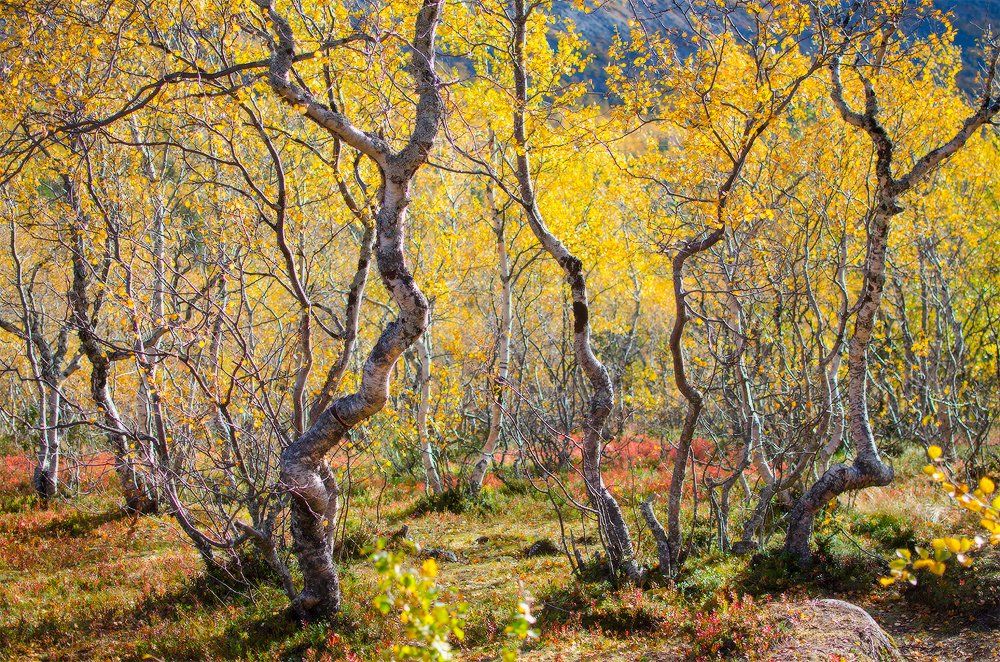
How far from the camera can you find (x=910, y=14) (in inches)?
266

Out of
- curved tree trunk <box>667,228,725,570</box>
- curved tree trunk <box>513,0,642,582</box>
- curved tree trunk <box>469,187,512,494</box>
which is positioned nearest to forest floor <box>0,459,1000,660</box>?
curved tree trunk <box>513,0,642,582</box>

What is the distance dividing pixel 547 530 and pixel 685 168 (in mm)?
5399

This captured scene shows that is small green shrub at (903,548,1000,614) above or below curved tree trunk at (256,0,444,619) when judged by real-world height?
below

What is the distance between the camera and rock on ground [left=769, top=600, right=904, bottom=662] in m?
4.98

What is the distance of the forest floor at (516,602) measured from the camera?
5812mm

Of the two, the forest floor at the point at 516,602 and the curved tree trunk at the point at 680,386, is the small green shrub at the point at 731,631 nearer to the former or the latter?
the forest floor at the point at 516,602

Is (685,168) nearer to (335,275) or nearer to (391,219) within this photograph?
(391,219)

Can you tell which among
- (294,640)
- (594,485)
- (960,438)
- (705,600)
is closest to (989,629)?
(705,600)

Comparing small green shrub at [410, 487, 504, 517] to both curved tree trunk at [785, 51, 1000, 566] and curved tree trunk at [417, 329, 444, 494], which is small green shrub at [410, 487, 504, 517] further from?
curved tree trunk at [785, 51, 1000, 566]

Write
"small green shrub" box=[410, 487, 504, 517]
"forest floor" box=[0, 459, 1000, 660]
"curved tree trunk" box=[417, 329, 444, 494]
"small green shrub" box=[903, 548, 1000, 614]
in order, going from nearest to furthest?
"forest floor" box=[0, 459, 1000, 660] → "small green shrub" box=[903, 548, 1000, 614] → "small green shrub" box=[410, 487, 504, 517] → "curved tree trunk" box=[417, 329, 444, 494]

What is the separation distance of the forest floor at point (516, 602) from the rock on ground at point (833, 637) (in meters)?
0.18

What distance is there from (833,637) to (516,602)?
9.24 ft

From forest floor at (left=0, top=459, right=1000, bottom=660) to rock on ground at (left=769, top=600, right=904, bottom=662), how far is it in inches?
7.2

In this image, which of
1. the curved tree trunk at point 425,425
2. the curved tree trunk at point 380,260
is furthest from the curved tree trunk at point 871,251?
the curved tree trunk at point 425,425
